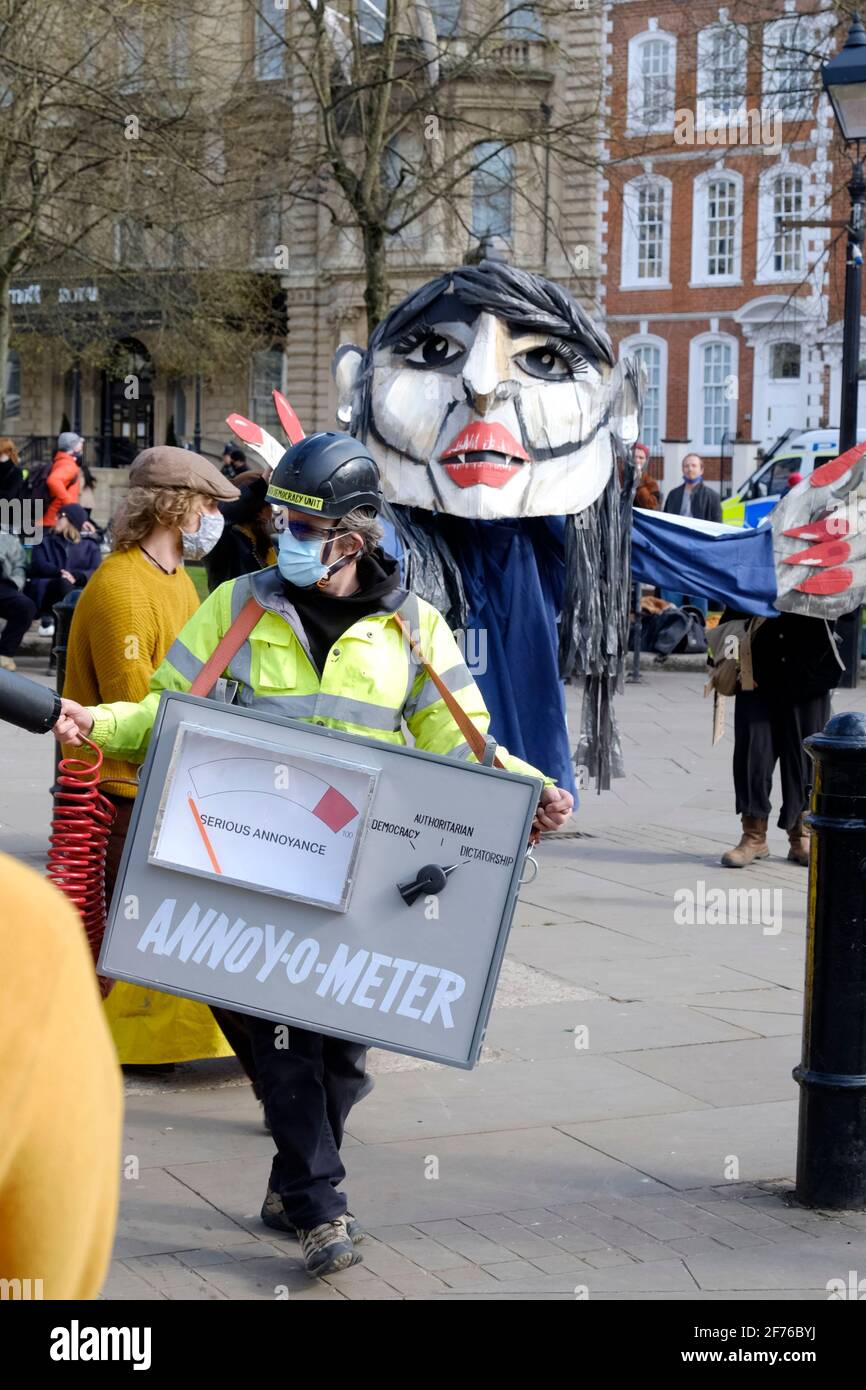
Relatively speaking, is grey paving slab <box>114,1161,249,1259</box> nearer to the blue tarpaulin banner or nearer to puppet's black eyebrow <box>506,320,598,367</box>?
puppet's black eyebrow <box>506,320,598,367</box>

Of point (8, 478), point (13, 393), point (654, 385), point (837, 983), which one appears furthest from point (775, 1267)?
point (13, 393)

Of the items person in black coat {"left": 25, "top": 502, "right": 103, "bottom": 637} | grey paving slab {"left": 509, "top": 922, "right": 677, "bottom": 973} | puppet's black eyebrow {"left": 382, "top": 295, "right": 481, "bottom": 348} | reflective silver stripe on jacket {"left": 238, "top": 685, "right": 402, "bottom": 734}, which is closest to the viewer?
reflective silver stripe on jacket {"left": 238, "top": 685, "right": 402, "bottom": 734}

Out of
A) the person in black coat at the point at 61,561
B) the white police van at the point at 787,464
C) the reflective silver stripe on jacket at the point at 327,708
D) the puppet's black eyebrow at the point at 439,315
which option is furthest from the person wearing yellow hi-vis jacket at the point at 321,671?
the white police van at the point at 787,464

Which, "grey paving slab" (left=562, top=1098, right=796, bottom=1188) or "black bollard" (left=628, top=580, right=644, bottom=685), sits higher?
"black bollard" (left=628, top=580, right=644, bottom=685)

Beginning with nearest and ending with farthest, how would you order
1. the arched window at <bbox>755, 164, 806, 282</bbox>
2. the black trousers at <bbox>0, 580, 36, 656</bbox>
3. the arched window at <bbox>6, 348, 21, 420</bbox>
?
the black trousers at <bbox>0, 580, 36, 656</bbox>, the arched window at <bbox>755, 164, 806, 282</bbox>, the arched window at <bbox>6, 348, 21, 420</bbox>

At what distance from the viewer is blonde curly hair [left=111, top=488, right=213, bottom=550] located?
5.24m

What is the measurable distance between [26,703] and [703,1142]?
2.30 meters

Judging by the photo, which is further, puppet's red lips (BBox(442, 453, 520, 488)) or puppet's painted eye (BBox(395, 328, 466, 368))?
puppet's painted eye (BBox(395, 328, 466, 368))

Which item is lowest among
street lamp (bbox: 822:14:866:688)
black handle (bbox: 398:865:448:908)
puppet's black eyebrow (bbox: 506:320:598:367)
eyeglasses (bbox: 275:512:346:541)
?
black handle (bbox: 398:865:448:908)

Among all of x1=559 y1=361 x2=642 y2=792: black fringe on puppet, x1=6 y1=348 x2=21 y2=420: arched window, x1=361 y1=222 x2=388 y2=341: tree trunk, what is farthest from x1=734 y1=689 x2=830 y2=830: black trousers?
x1=6 y1=348 x2=21 y2=420: arched window

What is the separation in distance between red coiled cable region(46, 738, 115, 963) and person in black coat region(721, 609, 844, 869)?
462cm

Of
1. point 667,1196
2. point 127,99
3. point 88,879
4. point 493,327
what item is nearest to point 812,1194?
point 667,1196

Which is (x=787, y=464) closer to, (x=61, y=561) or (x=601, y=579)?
(x=61, y=561)
